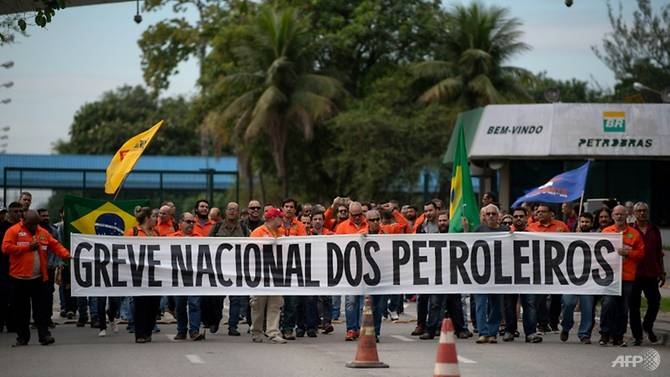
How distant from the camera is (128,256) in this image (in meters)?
18.2

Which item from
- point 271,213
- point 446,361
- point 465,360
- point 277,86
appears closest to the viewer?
point 446,361

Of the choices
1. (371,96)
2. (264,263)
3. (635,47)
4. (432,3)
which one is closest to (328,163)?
(371,96)

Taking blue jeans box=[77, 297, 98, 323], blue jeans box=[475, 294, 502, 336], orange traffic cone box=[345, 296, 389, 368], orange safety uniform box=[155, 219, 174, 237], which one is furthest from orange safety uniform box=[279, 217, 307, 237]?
orange traffic cone box=[345, 296, 389, 368]

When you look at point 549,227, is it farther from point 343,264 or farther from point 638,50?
point 638,50

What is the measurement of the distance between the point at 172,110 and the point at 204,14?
111 ft

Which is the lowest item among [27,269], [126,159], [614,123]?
[27,269]

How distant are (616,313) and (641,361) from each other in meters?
1.95

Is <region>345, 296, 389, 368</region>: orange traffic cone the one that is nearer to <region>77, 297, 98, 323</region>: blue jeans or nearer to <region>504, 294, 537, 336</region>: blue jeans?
<region>504, 294, 537, 336</region>: blue jeans

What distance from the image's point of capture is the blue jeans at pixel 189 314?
18047mm

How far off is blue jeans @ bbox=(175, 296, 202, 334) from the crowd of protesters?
14mm

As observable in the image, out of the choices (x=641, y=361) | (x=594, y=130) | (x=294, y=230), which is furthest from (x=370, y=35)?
(x=641, y=361)

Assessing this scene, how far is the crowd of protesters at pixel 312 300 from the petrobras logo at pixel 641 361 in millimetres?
1106

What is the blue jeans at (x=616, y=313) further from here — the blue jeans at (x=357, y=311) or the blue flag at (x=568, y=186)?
the blue flag at (x=568, y=186)

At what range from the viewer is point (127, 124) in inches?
3639
